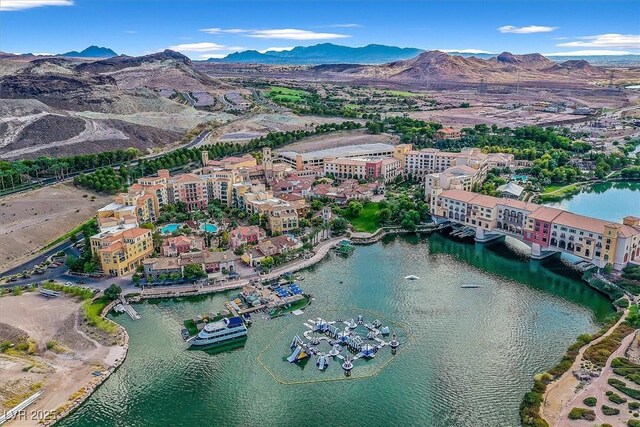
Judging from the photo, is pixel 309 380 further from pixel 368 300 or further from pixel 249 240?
pixel 249 240

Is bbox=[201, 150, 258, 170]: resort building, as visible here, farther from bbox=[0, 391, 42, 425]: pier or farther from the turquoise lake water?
bbox=[0, 391, 42, 425]: pier

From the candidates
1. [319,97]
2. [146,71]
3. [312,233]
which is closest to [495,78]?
[319,97]

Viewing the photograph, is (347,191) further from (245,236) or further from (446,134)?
(446,134)

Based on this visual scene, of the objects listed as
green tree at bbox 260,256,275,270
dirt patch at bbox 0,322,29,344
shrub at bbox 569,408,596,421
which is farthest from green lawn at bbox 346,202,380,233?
dirt patch at bbox 0,322,29,344

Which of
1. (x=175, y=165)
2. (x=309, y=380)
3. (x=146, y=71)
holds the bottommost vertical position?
(x=309, y=380)

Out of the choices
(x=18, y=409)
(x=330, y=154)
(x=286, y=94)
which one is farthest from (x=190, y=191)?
(x=286, y=94)

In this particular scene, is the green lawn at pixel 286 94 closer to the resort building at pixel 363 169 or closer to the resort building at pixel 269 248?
the resort building at pixel 363 169
